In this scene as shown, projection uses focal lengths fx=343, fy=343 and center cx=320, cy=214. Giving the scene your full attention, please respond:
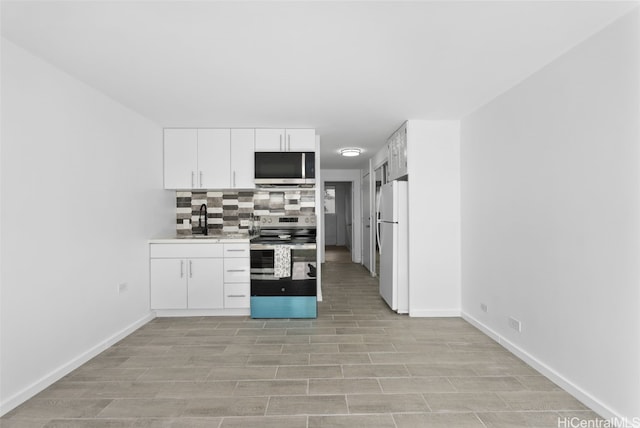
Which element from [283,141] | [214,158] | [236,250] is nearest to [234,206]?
[214,158]

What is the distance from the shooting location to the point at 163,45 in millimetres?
2221

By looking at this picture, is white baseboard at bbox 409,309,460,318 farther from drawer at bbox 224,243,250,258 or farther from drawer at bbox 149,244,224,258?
drawer at bbox 149,244,224,258

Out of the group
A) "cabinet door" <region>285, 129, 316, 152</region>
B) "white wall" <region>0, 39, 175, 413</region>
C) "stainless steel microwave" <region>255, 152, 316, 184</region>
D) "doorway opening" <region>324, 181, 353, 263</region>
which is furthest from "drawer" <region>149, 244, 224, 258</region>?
"doorway opening" <region>324, 181, 353, 263</region>

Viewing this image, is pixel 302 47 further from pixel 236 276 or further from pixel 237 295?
pixel 237 295

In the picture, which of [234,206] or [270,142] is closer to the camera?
[270,142]

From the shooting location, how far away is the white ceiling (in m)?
1.86

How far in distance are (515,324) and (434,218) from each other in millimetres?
1474

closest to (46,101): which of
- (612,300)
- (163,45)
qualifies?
(163,45)

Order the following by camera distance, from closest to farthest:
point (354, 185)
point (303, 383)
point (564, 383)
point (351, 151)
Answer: point (564, 383) < point (303, 383) < point (351, 151) < point (354, 185)

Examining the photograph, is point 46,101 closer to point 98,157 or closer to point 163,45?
point 98,157

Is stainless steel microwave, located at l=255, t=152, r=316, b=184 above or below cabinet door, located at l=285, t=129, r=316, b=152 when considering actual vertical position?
below

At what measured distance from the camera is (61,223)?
264 centimetres

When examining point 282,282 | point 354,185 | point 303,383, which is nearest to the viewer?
point 303,383

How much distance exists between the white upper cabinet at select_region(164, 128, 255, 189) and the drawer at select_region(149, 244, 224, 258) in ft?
2.61
